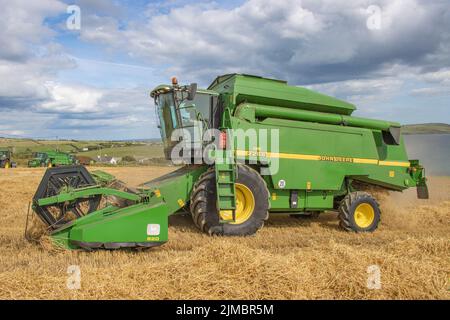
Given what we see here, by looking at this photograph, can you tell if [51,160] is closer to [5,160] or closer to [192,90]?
[5,160]

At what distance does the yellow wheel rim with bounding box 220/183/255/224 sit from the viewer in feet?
22.9

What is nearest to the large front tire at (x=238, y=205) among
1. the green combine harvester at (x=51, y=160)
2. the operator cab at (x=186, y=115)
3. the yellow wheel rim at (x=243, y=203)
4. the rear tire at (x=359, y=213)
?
the yellow wheel rim at (x=243, y=203)

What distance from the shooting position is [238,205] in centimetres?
706

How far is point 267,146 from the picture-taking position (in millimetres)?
7438

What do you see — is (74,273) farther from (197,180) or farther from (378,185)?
(378,185)

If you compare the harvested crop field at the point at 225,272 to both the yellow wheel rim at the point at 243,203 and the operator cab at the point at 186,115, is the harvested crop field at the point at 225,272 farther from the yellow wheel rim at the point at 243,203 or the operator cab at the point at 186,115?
the operator cab at the point at 186,115

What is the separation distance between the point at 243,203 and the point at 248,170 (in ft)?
1.89

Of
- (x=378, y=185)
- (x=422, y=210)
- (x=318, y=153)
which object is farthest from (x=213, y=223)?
(x=422, y=210)

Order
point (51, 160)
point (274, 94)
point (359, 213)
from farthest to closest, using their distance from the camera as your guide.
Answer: point (51, 160)
point (359, 213)
point (274, 94)

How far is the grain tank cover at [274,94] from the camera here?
7.66 m

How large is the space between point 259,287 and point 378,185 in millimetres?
5880

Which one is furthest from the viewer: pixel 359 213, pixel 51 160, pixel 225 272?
pixel 51 160

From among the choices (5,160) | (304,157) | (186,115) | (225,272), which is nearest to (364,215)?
(304,157)

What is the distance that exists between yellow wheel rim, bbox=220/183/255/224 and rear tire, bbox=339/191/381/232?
199 cm
